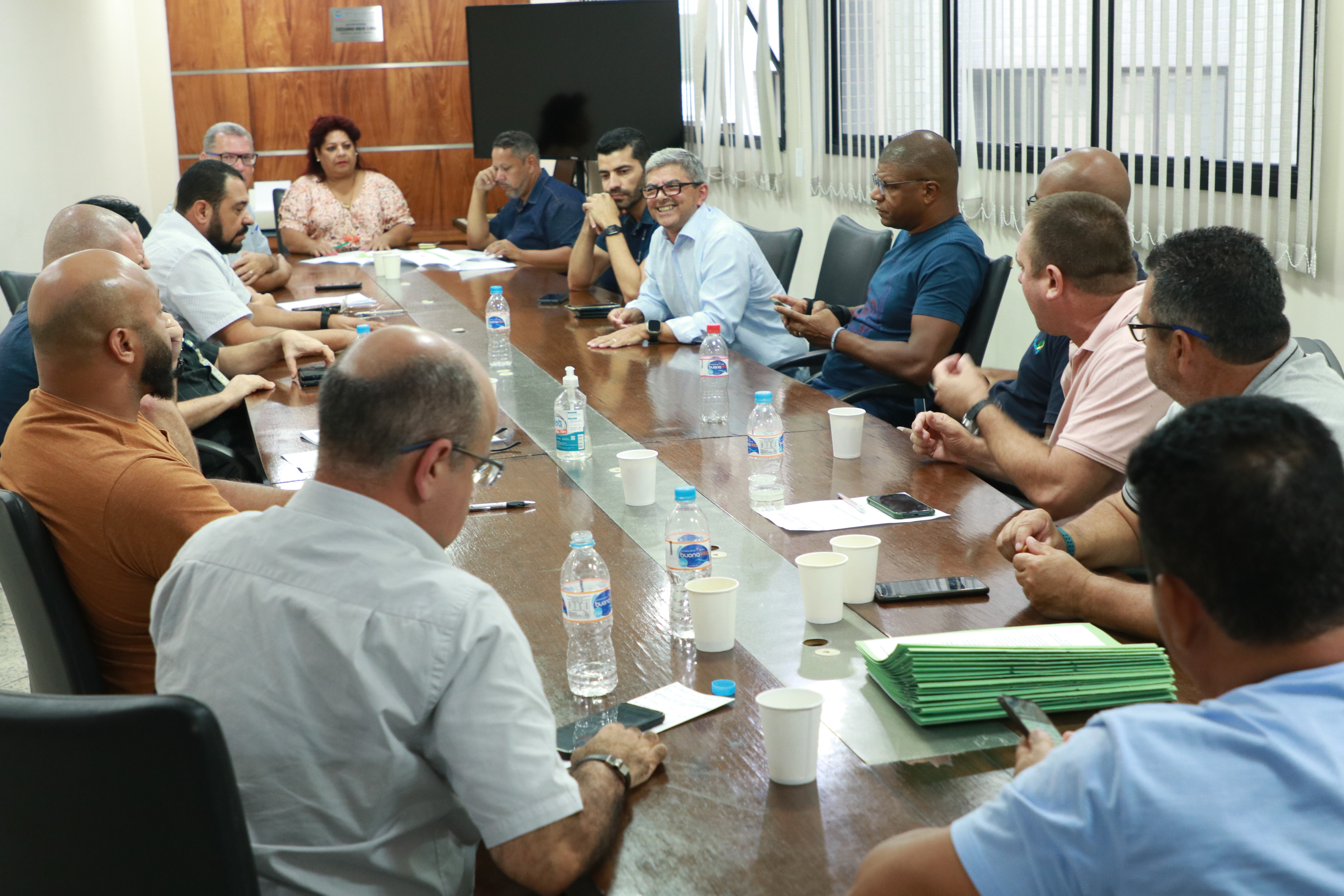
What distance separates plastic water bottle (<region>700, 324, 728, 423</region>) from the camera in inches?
118

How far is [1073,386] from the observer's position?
8.11ft

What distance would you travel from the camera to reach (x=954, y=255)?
3500mm

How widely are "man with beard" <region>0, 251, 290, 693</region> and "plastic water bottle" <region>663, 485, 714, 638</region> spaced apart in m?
0.68

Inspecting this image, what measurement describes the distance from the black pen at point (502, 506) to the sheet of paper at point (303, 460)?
18.4 inches

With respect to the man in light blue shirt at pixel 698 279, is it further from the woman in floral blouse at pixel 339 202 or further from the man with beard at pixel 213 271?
the woman in floral blouse at pixel 339 202

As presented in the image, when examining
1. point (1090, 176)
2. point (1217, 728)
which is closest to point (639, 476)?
point (1217, 728)

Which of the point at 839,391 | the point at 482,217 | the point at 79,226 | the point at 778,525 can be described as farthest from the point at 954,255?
the point at 482,217

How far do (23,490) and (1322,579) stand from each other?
1.74 metres

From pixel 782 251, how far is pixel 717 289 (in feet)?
2.68

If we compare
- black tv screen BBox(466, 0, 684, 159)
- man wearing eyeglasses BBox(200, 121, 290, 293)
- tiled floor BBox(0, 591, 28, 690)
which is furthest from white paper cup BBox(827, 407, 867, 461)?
black tv screen BBox(466, 0, 684, 159)

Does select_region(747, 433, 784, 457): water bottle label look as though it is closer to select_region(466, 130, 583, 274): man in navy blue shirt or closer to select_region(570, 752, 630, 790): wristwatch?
select_region(570, 752, 630, 790): wristwatch

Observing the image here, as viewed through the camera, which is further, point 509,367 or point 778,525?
point 509,367

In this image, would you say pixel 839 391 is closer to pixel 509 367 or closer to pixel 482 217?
pixel 509 367

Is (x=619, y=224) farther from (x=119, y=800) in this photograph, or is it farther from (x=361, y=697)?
(x=119, y=800)
